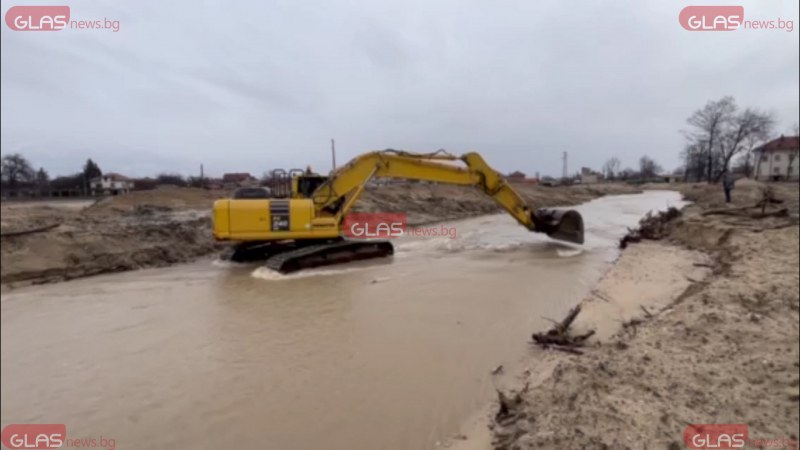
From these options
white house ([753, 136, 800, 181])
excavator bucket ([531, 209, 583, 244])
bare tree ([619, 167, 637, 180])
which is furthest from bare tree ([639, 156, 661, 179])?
excavator bucket ([531, 209, 583, 244])

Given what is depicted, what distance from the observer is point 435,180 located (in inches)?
461

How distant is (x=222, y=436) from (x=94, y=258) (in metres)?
9.53

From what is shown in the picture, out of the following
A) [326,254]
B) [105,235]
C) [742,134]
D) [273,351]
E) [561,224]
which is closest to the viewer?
[273,351]

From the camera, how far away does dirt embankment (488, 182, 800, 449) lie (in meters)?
2.89

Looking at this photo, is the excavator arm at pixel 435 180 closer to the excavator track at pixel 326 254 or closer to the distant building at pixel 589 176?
the excavator track at pixel 326 254

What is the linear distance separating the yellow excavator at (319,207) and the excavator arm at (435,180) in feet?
0.08

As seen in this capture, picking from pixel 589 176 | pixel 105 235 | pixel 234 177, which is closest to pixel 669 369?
pixel 105 235

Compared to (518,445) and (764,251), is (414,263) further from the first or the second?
(518,445)

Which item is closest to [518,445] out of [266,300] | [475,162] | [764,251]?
[266,300]

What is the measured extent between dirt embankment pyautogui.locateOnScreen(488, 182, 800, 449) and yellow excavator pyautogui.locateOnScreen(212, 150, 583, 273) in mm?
5624

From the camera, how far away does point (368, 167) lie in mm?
10750

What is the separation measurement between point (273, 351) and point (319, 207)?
5.53m

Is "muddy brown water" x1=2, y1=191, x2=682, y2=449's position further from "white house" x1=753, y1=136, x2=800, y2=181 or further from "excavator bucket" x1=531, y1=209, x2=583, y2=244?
"white house" x1=753, y1=136, x2=800, y2=181

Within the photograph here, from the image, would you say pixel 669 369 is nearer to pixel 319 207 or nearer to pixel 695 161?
pixel 319 207
